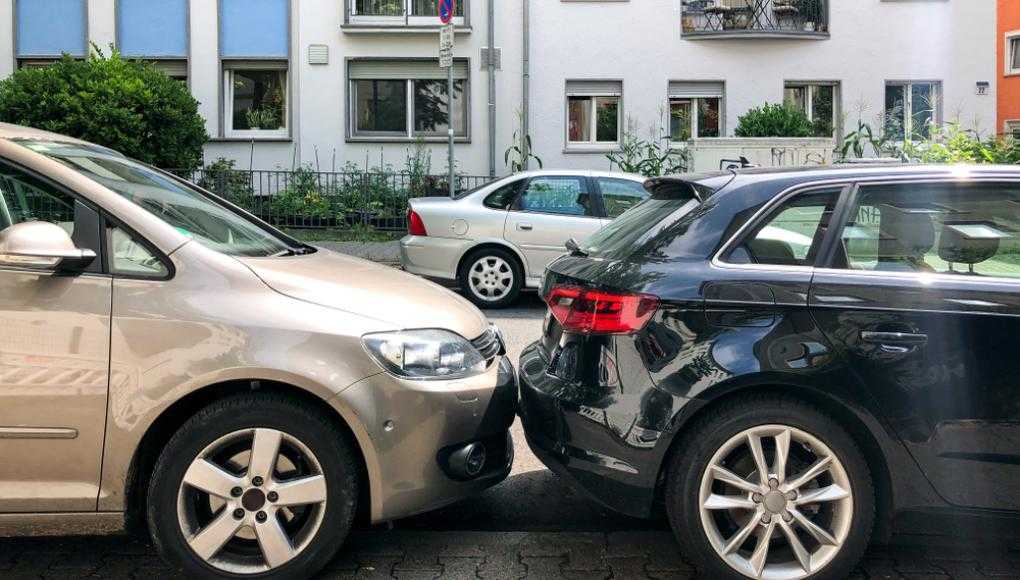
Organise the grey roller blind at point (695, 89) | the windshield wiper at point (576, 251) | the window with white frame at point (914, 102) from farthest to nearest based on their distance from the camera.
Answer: the window with white frame at point (914, 102) → the grey roller blind at point (695, 89) → the windshield wiper at point (576, 251)

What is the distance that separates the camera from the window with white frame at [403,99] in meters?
19.8

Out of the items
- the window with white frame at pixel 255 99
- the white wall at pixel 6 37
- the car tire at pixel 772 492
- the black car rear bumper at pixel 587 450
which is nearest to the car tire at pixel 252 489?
the black car rear bumper at pixel 587 450

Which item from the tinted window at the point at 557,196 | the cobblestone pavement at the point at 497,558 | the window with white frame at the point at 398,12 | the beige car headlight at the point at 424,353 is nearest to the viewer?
the beige car headlight at the point at 424,353

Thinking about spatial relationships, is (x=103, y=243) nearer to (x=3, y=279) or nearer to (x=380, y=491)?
(x=3, y=279)

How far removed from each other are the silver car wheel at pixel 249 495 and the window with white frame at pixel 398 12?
55.3 feet

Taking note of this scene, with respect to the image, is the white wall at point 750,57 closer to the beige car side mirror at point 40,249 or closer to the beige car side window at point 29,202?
the beige car side window at point 29,202

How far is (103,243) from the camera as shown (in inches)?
139

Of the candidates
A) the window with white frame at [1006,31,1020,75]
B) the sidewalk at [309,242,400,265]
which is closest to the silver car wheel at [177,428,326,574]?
the sidewalk at [309,242,400,265]

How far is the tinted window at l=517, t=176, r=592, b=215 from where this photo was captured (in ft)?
36.3

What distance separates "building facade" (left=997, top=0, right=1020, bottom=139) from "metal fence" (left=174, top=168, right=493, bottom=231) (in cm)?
1766

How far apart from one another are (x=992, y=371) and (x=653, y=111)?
1694 centimetres

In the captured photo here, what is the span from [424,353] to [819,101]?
18595 mm

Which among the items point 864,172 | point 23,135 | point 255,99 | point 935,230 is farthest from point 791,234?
point 255,99

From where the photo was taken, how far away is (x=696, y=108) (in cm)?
2019
